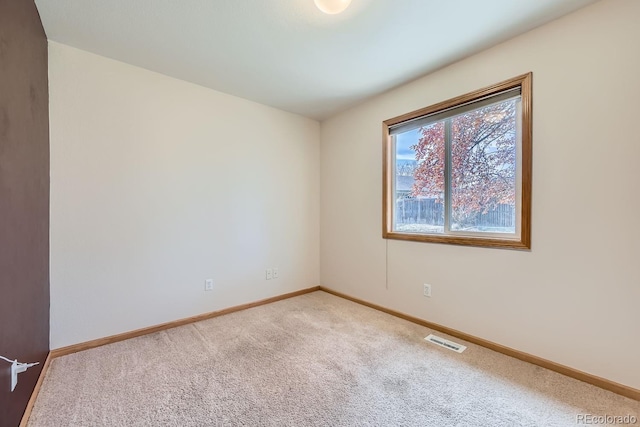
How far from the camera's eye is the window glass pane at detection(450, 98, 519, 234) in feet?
6.88

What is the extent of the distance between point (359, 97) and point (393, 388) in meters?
2.75

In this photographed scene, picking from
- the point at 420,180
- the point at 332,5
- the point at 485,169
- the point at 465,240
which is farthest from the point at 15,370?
the point at 485,169

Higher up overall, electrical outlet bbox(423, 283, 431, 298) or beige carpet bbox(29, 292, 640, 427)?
electrical outlet bbox(423, 283, 431, 298)

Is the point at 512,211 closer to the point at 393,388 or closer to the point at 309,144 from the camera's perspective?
the point at 393,388

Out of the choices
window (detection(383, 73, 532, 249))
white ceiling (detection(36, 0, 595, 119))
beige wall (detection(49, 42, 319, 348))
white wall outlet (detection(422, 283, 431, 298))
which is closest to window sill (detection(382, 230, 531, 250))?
window (detection(383, 73, 532, 249))

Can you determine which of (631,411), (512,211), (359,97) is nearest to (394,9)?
(359,97)

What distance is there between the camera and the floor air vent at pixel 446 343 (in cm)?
213

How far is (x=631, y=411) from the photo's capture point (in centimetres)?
144

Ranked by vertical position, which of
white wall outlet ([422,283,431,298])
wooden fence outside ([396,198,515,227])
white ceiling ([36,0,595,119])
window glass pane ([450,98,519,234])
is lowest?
white wall outlet ([422,283,431,298])

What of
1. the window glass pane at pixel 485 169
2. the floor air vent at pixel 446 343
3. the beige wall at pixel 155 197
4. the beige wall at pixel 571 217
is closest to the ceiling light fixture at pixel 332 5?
the beige wall at pixel 571 217

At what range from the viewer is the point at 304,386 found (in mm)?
1672

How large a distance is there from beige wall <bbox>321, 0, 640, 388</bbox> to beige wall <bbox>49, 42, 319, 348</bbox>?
6.18ft

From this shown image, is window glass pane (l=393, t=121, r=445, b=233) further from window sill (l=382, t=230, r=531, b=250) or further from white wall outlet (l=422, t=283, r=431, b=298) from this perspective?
white wall outlet (l=422, t=283, r=431, b=298)

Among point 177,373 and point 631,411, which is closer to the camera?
point 631,411
